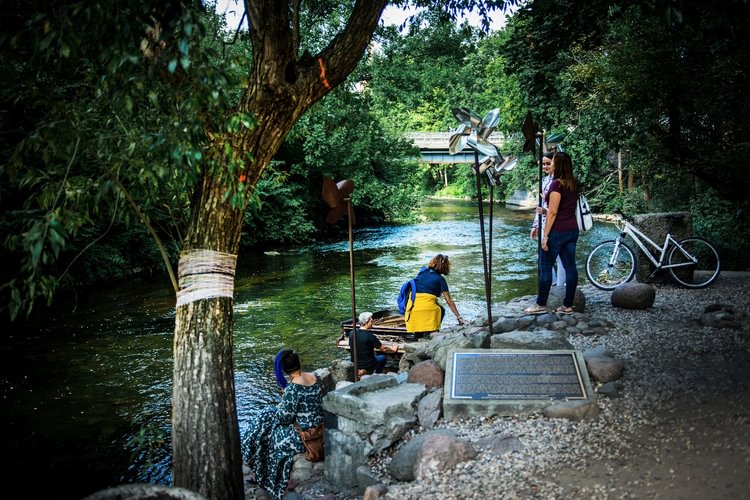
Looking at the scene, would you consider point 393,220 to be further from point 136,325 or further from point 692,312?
point 692,312

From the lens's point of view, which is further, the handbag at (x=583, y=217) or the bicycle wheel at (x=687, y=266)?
the bicycle wheel at (x=687, y=266)

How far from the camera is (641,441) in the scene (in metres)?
4.59

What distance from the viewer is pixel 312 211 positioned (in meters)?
27.7

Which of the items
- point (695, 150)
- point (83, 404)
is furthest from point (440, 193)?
point (83, 404)

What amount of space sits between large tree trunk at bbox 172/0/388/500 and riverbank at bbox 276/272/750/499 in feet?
4.35

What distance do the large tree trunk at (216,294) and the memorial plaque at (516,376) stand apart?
7.02 ft

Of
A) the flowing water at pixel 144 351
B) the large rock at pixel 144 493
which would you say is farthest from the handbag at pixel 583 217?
the large rock at pixel 144 493

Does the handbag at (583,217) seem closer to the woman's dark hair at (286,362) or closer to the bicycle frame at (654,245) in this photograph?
the bicycle frame at (654,245)

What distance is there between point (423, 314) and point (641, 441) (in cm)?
422

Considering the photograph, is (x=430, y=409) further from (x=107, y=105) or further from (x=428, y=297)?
(x=107, y=105)

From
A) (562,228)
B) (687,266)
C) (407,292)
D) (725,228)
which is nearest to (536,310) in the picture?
(562,228)

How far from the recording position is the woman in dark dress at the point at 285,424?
228 inches

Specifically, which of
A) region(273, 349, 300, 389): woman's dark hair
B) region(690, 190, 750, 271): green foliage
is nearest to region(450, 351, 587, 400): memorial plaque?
region(273, 349, 300, 389): woman's dark hair

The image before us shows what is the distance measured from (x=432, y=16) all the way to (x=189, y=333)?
22.7 feet
